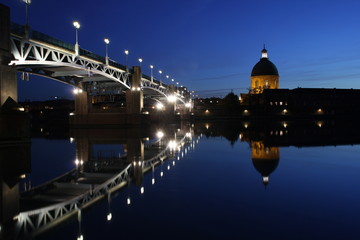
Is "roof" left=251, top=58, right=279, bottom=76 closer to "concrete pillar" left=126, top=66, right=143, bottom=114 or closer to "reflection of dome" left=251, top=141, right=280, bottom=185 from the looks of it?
"concrete pillar" left=126, top=66, right=143, bottom=114

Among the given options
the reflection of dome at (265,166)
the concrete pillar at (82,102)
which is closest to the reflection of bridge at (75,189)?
the reflection of dome at (265,166)

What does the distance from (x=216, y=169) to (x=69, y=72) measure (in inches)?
1408

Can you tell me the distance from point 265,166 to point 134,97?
43238 millimetres

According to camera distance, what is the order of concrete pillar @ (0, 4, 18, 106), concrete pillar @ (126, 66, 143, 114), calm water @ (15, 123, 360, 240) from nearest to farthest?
calm water @ (15, 123, 360, 240), concrete pillar @ (0, 4, 18, 106), concrete pillar @ (126, 66, 143, 114)

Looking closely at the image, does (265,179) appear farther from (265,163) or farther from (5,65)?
(5,65)

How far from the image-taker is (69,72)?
43.9 meters

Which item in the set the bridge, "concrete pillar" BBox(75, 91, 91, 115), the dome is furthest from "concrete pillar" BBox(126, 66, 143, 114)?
the dome

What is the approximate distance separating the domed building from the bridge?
7035 cm

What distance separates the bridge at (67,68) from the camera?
23.2 metres

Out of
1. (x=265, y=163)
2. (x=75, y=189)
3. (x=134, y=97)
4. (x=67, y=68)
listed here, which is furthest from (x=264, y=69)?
(x=75, y=189)

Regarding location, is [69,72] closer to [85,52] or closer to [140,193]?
[85,52]

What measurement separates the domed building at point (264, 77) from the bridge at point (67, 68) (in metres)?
70.3

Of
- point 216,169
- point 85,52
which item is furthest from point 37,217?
point 85,52

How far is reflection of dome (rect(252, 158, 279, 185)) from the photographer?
35.9 ft
